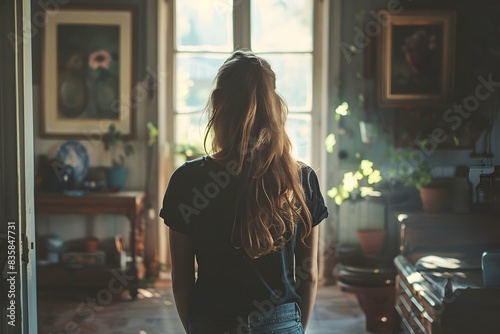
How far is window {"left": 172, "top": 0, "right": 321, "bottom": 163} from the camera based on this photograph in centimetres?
539

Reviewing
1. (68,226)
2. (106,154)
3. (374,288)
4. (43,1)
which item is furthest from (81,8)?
(374,288)

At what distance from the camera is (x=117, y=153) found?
5.31 meters

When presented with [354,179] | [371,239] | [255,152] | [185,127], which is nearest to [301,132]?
[354,179]

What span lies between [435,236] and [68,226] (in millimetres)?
3034

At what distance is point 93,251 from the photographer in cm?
509

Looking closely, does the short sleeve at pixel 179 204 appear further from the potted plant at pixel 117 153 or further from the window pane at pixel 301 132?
the window pane at pixel 301 132

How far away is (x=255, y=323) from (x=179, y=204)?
→ 339mm

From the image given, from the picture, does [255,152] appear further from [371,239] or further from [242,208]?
[371,239]

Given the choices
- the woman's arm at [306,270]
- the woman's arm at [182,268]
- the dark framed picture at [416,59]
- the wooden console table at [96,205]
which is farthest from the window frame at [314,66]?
the woman's arm at [182,268]

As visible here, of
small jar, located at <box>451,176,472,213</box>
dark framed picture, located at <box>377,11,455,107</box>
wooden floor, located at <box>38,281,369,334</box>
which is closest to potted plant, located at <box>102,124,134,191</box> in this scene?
wooden floor, located at <box>38,281,369,334</box>

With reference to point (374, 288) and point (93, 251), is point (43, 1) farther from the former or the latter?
point (374, 288)

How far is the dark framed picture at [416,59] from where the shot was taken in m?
4.97

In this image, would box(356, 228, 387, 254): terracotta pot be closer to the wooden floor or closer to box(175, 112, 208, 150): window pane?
the wooden floor

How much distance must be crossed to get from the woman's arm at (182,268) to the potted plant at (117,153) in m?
3.52
